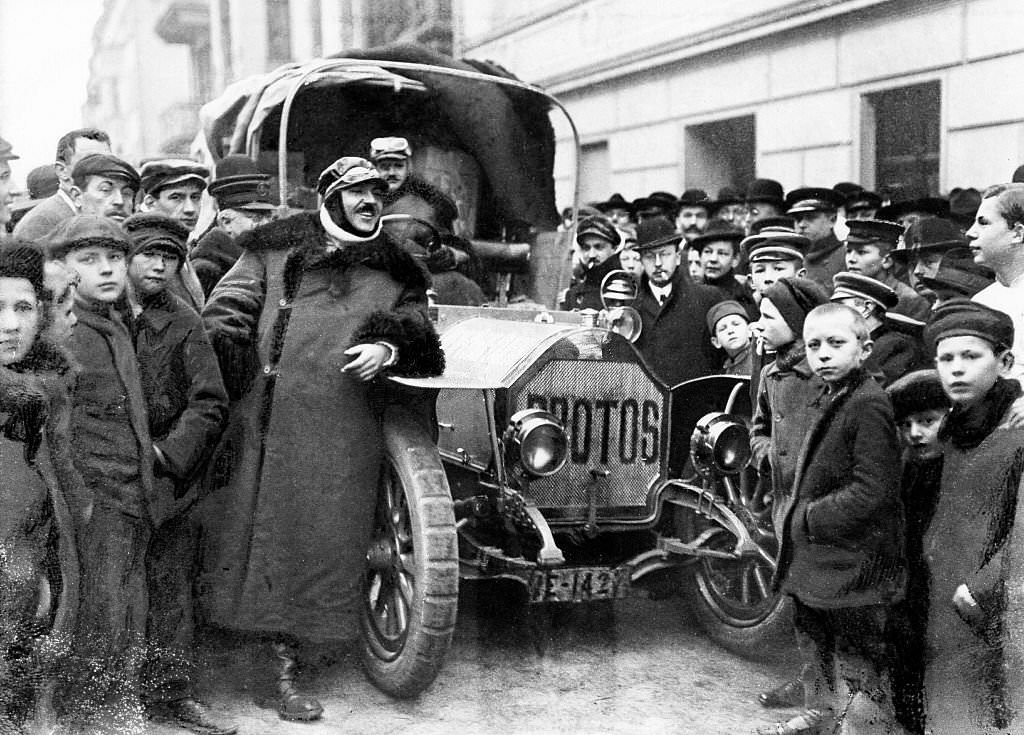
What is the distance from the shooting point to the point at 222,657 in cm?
436

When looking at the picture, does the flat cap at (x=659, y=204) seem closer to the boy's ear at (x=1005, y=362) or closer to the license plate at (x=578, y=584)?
the license plate at (x=578, y=584)

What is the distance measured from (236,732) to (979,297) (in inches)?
118

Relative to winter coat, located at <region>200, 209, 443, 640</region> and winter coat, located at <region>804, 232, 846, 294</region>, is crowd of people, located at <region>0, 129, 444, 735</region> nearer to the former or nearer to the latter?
winter coat, located at <region>200, 209, 443, 640</region>

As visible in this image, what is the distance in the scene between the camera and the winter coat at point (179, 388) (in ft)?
12.3

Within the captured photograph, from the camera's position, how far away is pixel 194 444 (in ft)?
12.3

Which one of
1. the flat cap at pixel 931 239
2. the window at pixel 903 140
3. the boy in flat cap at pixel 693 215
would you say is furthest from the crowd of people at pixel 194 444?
the window at pixel 903 140

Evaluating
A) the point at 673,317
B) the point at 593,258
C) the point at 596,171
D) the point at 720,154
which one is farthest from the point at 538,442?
the point at 596,171

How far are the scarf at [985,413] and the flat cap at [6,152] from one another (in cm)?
381

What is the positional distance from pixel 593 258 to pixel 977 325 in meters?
3.78

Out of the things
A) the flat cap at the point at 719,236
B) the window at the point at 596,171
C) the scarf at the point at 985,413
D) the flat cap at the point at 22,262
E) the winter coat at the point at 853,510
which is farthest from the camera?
the window at the point at 596,171

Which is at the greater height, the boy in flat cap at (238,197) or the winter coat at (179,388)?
the boy in flat cap at (238,197)

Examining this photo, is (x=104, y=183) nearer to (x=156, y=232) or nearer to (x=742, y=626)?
Result: (x=156, y=232)

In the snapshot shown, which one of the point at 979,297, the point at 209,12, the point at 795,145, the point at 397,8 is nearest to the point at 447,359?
the point at 979,297

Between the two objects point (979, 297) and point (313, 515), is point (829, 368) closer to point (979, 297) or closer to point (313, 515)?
point (979, 297)
